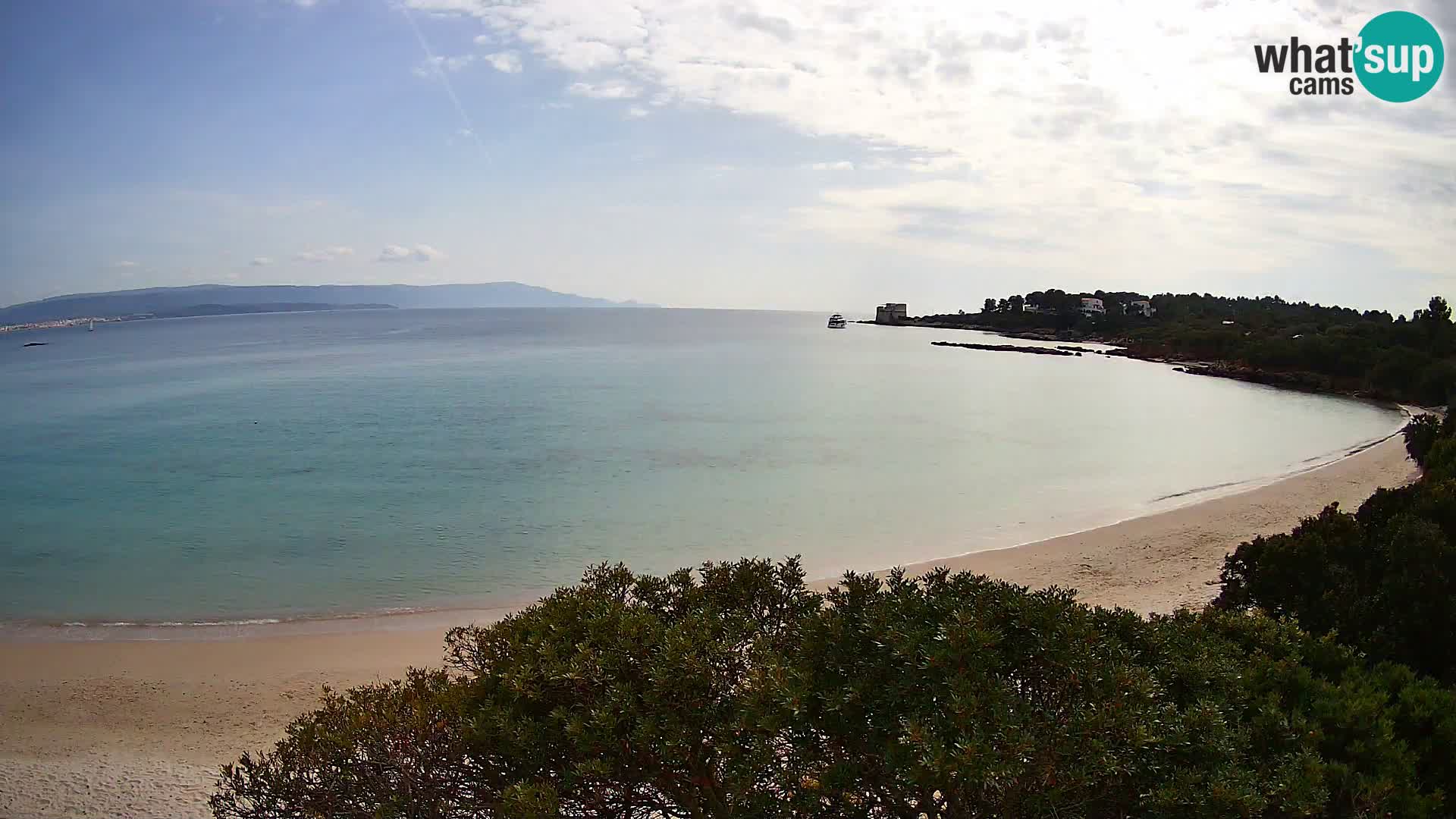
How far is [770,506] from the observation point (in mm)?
20859

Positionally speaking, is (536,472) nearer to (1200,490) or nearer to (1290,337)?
(1200,490)

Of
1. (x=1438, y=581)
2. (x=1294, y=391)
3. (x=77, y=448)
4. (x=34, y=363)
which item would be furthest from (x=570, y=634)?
(x=34, y=363)

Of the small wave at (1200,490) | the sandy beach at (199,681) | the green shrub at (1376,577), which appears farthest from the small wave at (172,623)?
the small wave at (1200,490)

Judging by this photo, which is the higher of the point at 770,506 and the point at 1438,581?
the point at 1438,581

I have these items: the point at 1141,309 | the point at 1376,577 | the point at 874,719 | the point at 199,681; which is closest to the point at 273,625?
the point at 199,681

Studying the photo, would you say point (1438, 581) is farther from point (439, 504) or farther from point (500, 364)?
point (500, 364)

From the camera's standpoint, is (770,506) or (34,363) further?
(34,363)

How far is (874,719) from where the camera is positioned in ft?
11.7

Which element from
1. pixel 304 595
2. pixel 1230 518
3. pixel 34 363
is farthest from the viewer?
pixel 34 363

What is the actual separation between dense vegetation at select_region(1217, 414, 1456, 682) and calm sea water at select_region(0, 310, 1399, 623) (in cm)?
849

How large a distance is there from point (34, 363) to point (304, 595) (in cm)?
8439

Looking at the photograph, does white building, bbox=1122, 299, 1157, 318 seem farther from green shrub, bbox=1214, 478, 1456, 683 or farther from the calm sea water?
green shrub, bbox=1214, 478, 1456, 683

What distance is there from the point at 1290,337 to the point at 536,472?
63.7m

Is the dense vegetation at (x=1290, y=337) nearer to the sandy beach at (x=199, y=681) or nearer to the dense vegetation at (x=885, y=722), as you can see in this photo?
the sandy beach at (x=199, y=681)
